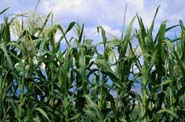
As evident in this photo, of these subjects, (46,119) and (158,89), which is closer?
(158,89)

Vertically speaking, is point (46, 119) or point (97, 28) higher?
point (97, 28)

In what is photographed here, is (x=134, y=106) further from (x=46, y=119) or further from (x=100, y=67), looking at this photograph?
(x=46, y=119)

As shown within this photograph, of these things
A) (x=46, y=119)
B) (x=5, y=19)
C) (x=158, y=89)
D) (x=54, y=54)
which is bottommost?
(x=46, y=119)

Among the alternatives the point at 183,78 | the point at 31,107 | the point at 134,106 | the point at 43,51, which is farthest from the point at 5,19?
the point at 183,78

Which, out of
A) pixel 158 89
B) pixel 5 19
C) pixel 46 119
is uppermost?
pixel 5 19

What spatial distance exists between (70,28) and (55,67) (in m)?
0.44

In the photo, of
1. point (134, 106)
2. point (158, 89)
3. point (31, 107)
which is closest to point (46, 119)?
point (31, 107)

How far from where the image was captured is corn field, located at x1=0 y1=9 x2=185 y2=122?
4.02 meters

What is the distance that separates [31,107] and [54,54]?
1.85 feet

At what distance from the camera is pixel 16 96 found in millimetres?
4391

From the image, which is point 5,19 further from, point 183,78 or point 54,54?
point 183,78

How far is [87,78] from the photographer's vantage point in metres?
4.34

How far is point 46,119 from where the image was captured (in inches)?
173

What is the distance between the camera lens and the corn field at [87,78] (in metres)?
4.02
